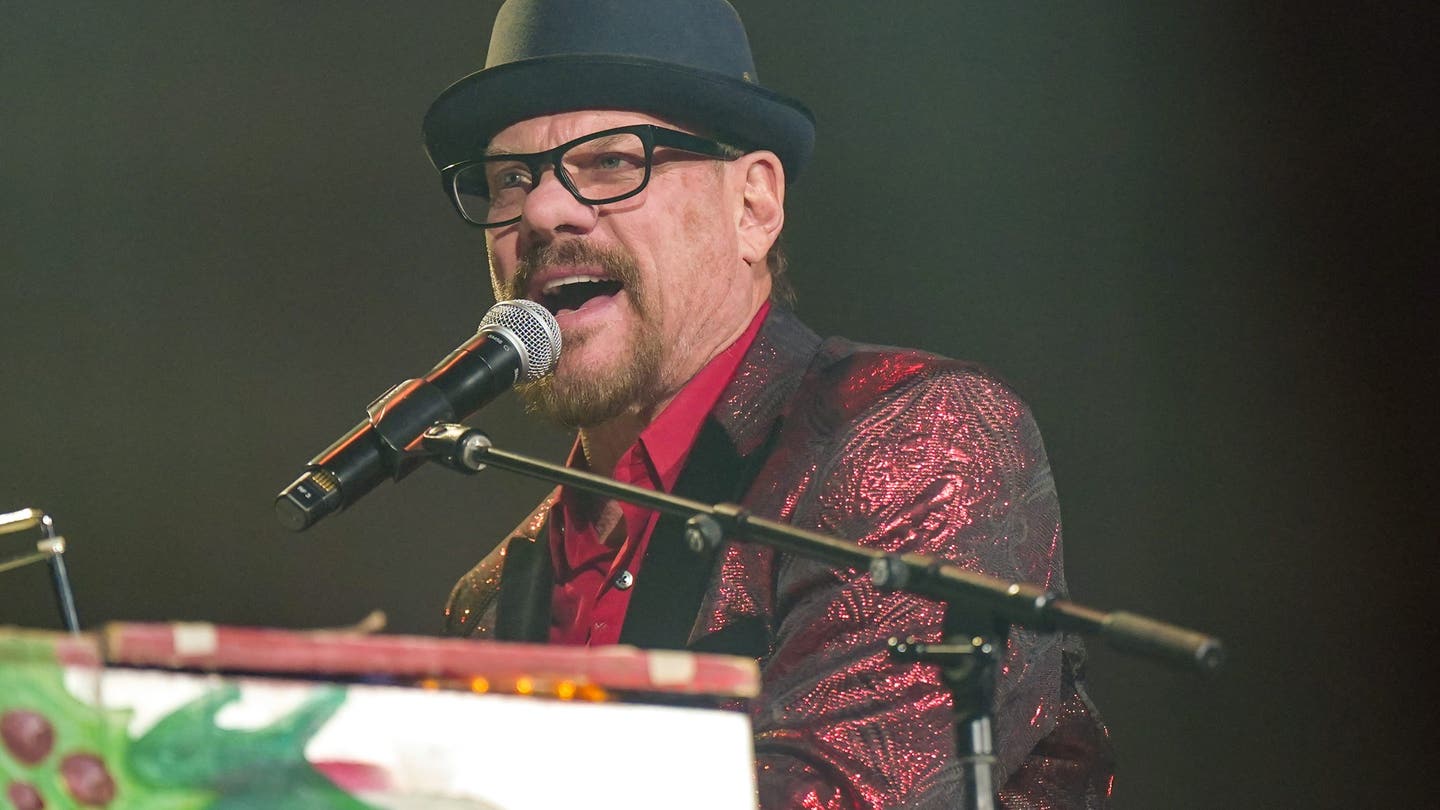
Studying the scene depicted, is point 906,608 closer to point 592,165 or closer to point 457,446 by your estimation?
point 457,446

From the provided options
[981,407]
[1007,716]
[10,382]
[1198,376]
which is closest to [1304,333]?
[1198,376]

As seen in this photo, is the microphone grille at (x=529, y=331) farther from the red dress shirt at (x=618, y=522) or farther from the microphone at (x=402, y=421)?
the red dress shirt at (x=618, y=522)

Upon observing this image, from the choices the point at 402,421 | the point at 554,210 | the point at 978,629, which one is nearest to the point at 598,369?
the point at 554,210

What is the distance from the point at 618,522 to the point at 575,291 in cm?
37

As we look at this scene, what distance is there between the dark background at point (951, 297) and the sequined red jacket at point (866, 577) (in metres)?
0.99

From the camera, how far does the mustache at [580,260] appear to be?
89.6 inches

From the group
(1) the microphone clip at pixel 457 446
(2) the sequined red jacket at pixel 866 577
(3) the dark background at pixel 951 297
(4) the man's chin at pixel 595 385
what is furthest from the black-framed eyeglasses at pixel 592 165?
(3) the dark background at pixel 951 297

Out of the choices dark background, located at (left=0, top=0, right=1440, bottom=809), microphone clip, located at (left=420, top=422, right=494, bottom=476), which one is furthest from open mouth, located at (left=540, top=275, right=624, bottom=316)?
dark background, located at (left=0, top=0, right=1440, bottom=809)

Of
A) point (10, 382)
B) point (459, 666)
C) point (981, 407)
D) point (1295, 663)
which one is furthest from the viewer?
point (10, 382)

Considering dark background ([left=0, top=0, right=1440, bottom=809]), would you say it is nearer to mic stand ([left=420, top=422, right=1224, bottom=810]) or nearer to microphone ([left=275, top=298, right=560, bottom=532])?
microphone ([left=275, top=298, right=560, bottom=532])

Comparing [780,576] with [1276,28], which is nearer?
[780,576]

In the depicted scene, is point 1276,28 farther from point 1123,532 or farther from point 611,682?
point 611,682

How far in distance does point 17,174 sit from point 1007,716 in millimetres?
2639

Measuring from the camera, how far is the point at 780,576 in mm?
1838
